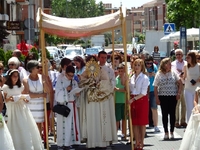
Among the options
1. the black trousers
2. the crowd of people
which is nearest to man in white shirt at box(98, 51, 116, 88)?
the crowd of people

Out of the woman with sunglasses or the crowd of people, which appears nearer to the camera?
the crowd of people

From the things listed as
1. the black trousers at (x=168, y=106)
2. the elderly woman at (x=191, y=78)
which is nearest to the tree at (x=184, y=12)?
the elderly woman at (x=191, y=78)

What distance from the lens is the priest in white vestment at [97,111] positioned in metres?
14.5

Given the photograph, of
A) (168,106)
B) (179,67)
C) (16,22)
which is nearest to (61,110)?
(168,106)

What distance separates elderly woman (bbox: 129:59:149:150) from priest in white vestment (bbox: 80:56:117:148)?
0.62 meters

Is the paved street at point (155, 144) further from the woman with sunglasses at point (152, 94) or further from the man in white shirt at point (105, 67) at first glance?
the man in white shirt at point (105, 67)

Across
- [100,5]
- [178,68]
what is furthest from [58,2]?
[178,68]

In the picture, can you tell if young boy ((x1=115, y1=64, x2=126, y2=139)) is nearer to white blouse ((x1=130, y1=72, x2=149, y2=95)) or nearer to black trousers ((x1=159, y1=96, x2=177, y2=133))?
black trousers ((x1=159, y1=96, x2=177, y2=133))

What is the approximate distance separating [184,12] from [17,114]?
34752 mm

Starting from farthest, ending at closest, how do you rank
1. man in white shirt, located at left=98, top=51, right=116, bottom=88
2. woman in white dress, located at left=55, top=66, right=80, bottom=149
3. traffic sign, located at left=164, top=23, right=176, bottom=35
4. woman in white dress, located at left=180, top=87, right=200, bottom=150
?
traffic sign, located at left=164, top=23, right=176, bottom=35, man in white shirt, located at left=98, top=51, right=116, bottom=88, woman in white dress, located at left=55, top=66, right=80, bottom=149, woman in white dress, located at left=180, top=87, right=200, bottom=150

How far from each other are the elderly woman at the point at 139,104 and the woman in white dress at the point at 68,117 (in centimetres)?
121

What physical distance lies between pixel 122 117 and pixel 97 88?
1684mm

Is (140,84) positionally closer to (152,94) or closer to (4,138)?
(4,138)

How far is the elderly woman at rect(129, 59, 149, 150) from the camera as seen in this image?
1412 cm
